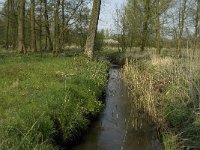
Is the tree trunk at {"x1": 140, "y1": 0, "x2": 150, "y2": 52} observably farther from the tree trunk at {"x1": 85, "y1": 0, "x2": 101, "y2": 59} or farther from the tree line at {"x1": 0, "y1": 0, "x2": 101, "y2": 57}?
the tree trunk at {"x1": 85, "y1": 0, "x2": 101, "y2": 59}

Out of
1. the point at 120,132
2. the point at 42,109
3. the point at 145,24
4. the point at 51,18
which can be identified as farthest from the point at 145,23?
the point at 42,109

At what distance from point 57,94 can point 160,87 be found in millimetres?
4715

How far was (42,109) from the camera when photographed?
25.7 ft

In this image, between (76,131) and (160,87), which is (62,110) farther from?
(160,87)

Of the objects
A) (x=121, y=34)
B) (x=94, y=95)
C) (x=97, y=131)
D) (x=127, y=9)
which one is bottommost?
(x=97, y=131)

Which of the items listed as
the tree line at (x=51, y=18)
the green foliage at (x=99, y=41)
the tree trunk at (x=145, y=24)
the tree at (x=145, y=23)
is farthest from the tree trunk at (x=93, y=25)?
the green foliage at (x=99, y=41)

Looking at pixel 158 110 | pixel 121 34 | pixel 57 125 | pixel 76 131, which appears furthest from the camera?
pixel 121 34

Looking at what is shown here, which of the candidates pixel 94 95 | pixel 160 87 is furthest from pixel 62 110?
pixel 160 87

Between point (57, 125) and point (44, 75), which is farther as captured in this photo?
point (44, 75)

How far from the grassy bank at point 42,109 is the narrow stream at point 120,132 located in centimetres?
38

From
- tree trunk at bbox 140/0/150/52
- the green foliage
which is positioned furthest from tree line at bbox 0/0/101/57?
the green foliage

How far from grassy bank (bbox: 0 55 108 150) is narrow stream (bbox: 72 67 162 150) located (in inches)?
14.8

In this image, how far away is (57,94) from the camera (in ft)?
30.9

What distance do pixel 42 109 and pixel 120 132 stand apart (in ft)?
9.02
